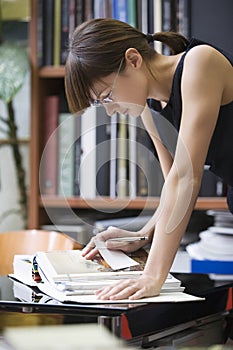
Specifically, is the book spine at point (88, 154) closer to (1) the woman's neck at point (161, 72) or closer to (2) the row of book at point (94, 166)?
(2) the row of book at point (94, 166)

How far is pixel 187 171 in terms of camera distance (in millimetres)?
990

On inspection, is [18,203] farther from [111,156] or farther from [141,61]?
[141,61]

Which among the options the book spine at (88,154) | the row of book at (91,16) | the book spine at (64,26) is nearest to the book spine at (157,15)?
the row of book at (91,16)

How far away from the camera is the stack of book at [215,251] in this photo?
5.76 feet

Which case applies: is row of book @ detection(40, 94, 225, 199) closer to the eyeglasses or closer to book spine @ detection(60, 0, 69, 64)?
book spine @ detection(60, 0, 69, 64)

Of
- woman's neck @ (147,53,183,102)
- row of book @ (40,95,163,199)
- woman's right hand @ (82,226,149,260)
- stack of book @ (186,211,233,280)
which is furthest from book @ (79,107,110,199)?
stack of book @ (186,211,233,280)

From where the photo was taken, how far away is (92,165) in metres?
1.52

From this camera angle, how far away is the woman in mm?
943

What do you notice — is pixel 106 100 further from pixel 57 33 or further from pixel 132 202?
pixel 57 33

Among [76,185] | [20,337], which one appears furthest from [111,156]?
[20,337]

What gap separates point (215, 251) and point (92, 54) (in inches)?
36.5

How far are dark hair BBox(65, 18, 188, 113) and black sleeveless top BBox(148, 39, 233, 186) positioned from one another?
13 cm

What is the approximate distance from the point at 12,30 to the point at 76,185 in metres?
0.73

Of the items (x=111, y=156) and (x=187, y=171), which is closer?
(x=187, y=171)
